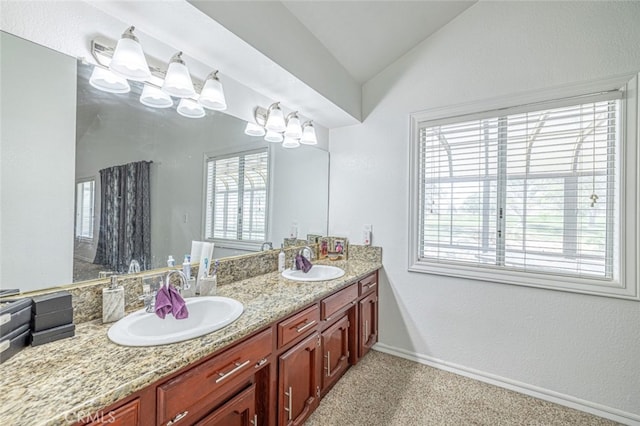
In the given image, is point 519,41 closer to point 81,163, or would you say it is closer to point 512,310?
point 512,310

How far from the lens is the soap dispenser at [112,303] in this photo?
115 centimetres

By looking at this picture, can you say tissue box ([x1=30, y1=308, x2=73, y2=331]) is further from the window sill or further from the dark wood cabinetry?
the window sill

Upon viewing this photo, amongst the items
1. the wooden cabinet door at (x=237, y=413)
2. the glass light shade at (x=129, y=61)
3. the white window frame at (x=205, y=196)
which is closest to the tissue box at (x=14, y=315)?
the wooden cabinet door at (x=237, y=413)

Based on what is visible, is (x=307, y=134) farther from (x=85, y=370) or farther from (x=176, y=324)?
(x=85, y=370)

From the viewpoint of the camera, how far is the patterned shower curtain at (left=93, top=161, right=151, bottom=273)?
4.13ft

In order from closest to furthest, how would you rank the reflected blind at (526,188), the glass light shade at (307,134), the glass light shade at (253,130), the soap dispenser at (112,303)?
the soap dispenser at (112,303), the reflected blind at (526,188), the glass light shade at (253,130), the glass light shade at (307,134)

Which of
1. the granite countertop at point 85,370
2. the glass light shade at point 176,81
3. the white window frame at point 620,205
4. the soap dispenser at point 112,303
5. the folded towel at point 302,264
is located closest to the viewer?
the granite countertop at point 85,370

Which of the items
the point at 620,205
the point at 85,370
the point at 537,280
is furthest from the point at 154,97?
the point at 620,205

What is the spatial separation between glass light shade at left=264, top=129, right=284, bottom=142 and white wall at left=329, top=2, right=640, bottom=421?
78 centimetres

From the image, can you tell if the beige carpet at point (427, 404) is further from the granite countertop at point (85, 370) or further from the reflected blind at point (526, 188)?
the granite countertop at point (85, 370)

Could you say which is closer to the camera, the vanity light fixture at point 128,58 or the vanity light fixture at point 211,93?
the vanity light fixture at point 128,58

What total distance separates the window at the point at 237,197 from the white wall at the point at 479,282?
931mm

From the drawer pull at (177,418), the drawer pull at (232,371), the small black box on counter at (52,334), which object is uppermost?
the small black box on counter at (52,334)

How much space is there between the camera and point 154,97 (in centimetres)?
142
